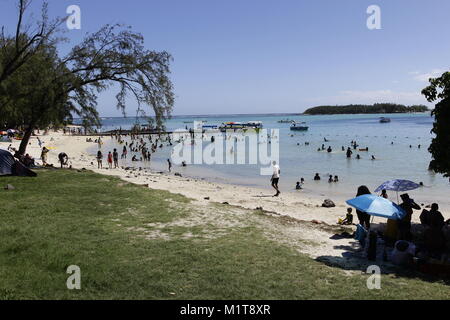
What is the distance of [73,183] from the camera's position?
16.0 meters

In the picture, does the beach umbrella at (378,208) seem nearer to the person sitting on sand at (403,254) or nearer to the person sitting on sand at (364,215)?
the person sitting on sand at (403,254)

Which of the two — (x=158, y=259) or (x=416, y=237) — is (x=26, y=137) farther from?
(x=416, y=237)

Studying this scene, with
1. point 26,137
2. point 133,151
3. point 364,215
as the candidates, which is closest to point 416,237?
point 364,215

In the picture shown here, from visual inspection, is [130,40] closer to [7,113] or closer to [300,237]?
[7,113]

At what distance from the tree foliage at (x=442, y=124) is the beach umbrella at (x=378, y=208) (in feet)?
8.08

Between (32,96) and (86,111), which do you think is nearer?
(32,96)

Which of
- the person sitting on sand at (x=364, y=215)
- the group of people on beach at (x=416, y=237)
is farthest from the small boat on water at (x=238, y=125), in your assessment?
the group of people on beach at (x=416, y=237)

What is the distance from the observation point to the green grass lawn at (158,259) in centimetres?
598

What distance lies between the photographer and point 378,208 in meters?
8.30

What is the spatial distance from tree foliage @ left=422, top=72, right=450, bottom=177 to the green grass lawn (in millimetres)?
4315

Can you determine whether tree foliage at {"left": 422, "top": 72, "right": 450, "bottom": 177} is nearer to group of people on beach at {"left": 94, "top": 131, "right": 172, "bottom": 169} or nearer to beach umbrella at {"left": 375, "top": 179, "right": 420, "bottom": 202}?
beach umbrella at {"left": 375, "top": 179, "right": 420, "bottom": 202}

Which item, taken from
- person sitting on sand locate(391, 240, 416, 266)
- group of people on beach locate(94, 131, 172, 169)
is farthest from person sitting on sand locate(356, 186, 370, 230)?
group of people on beach locate(94, 131, 172, 169)
